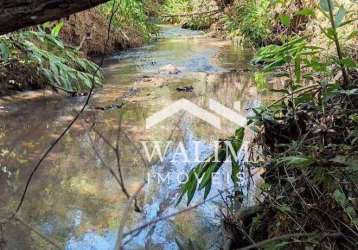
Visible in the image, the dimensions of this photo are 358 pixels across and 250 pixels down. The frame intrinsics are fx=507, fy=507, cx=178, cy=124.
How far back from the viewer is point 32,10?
1.24 metres

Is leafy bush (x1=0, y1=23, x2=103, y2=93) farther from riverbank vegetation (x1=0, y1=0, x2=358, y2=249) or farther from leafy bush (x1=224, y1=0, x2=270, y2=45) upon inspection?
leafy bush (x1=224, y1=0, x2=270, y2=45)

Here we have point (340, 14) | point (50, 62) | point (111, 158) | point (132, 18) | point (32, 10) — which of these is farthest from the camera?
point (132, 18)

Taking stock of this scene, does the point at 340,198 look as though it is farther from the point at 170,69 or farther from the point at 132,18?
the point at 132,18

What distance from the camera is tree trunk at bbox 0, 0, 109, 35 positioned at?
1234 mm

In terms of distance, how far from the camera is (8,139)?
141 inches

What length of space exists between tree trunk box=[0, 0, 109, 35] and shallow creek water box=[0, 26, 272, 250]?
14.5 inches

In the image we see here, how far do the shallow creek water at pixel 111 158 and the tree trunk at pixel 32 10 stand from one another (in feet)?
1.21

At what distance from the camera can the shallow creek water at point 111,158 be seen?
89.7 inches

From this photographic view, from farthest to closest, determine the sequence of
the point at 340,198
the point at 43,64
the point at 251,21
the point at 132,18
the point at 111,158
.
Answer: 1. the point at 132,18
2. the point at 251,21
3. the point at 43,64
4. the point at 111,158
5. the point at 340,198

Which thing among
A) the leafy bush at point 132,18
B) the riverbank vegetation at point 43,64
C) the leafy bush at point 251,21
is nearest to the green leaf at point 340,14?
A: the riverbank vegetation at point 43,64

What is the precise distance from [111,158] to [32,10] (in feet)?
6.73

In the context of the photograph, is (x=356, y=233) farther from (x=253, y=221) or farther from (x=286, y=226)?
(x=253, y=221)

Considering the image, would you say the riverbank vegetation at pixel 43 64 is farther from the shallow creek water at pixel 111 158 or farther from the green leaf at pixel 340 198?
the green leaf at pixel 340 198

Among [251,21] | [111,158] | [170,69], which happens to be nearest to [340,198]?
[111,158]
